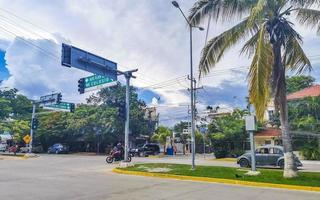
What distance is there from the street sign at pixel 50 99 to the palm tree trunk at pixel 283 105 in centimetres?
2676

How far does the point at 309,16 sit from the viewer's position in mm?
15125

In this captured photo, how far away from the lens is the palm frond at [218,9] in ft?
51.4

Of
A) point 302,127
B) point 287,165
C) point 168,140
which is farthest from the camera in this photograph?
point 168,140

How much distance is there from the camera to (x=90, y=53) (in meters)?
22.2

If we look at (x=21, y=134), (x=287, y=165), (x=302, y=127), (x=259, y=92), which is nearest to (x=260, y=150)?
(x=287, y=165)

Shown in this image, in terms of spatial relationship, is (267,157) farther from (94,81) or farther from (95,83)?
(94,81)

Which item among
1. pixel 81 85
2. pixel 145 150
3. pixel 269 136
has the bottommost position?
pixel 145 150

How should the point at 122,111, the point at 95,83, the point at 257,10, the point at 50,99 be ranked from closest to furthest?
1. the point at 257,10
2. the point at 122,111
3. the point at 95,83
4. the point at 50,99

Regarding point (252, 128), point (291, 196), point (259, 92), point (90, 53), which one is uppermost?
point (90, 53)

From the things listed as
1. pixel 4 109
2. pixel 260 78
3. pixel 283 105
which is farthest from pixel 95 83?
pixel 4 109

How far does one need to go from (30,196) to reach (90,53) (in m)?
12.8

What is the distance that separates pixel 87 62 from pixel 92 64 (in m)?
0.62

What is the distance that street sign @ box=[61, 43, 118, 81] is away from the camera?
65.9 feet

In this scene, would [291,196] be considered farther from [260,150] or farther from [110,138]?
[110,138]
